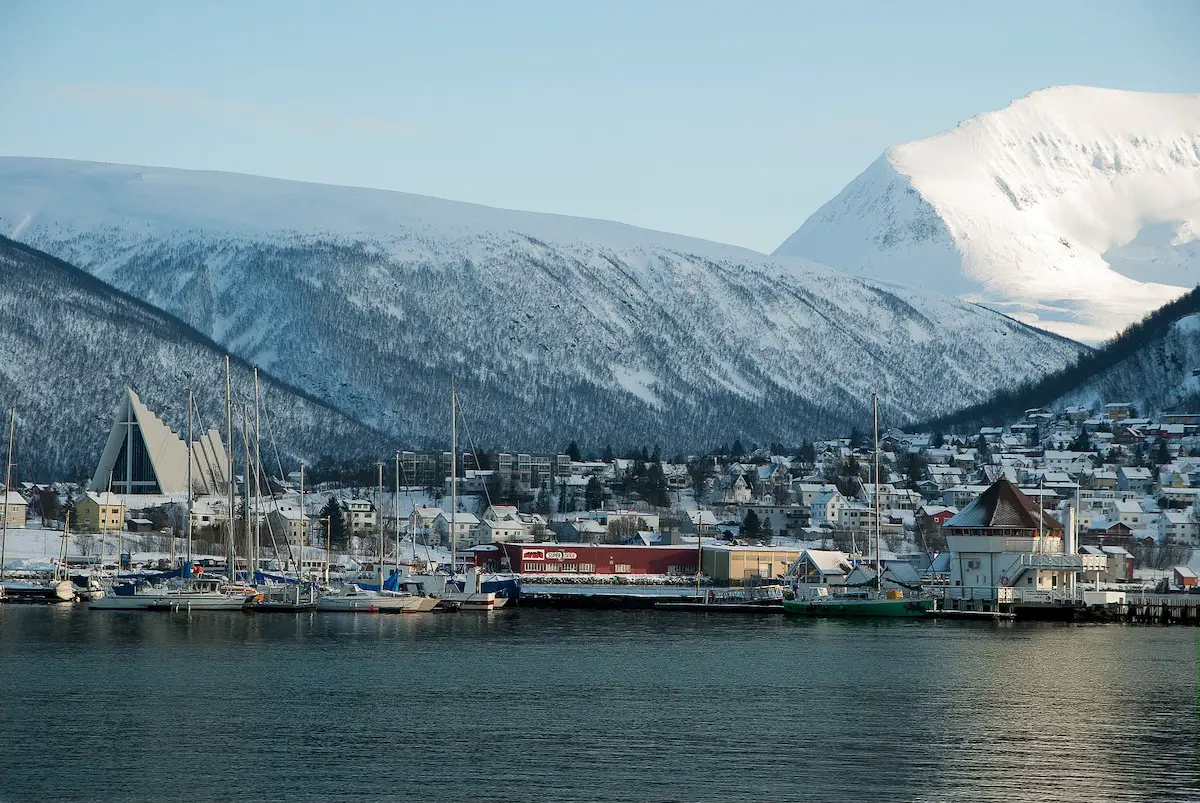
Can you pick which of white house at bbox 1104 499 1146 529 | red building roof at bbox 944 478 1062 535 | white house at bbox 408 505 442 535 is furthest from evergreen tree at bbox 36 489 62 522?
white house at bbox 1104 499 1146 529

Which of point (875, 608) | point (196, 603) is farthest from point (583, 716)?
point (875, 608)

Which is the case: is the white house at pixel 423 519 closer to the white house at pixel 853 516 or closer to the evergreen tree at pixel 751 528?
the evergreen tree at pixel 751 528

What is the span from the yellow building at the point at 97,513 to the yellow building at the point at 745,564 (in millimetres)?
54517

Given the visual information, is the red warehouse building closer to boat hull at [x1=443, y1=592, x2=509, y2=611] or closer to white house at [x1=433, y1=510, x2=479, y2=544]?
white house at [x1=433, y1=510, x2=479, y2=544]

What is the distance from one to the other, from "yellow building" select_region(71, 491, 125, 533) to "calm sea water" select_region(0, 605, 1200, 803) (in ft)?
257

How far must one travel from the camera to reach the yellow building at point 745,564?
139625 millimetres

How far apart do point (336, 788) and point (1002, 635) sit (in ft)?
179

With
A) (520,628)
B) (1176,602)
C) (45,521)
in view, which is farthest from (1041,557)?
(45,521)

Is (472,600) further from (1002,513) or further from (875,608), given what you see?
(1002,513)

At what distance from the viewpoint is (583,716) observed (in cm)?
5406

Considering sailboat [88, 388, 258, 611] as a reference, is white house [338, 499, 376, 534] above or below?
above

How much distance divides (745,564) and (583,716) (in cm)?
8690

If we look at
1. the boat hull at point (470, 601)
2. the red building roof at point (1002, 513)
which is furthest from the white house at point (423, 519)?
the red building roof at point (1002, 513)

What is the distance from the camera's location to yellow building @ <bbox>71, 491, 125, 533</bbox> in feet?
534
